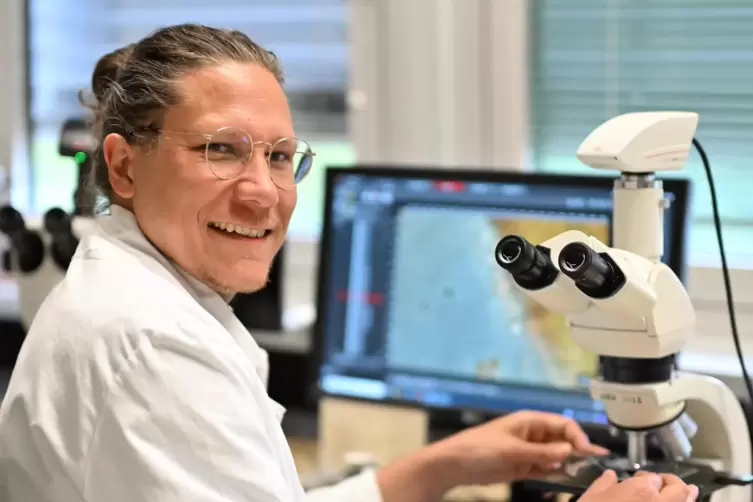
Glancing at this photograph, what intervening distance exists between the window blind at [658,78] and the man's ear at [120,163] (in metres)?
1.18

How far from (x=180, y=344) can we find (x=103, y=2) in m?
1.90

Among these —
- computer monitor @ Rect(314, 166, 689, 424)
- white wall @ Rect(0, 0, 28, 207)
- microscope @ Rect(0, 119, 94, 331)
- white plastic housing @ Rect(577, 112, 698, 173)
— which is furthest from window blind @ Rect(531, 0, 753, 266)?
white wall @ Rect(0, 0, 28, 207)

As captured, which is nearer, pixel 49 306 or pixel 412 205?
pixel 49 306

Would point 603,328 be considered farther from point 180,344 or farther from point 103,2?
point 103,2

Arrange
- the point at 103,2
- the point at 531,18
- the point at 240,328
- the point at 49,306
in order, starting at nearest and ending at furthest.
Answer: the point at 49,306
the point at 240,328
the point at 531,18
the point at 103,2

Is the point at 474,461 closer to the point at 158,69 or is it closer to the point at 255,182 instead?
the point at 255,182

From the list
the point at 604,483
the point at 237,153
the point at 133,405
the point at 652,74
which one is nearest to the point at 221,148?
the point at 237,153

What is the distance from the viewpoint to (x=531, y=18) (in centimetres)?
224

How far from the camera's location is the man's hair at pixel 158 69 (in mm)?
1254

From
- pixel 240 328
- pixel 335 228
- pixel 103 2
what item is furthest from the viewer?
pixel 103 2

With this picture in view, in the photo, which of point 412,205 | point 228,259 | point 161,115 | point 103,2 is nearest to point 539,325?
point 412,205

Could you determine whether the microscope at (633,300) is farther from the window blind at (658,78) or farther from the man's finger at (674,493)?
the window blind at (658,78)

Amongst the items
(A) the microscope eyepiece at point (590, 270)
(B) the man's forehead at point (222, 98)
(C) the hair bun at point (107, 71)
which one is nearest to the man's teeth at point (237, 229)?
(B) the man's forehead at point (222, 98)

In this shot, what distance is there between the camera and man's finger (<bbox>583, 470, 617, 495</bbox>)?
1.25 metres
